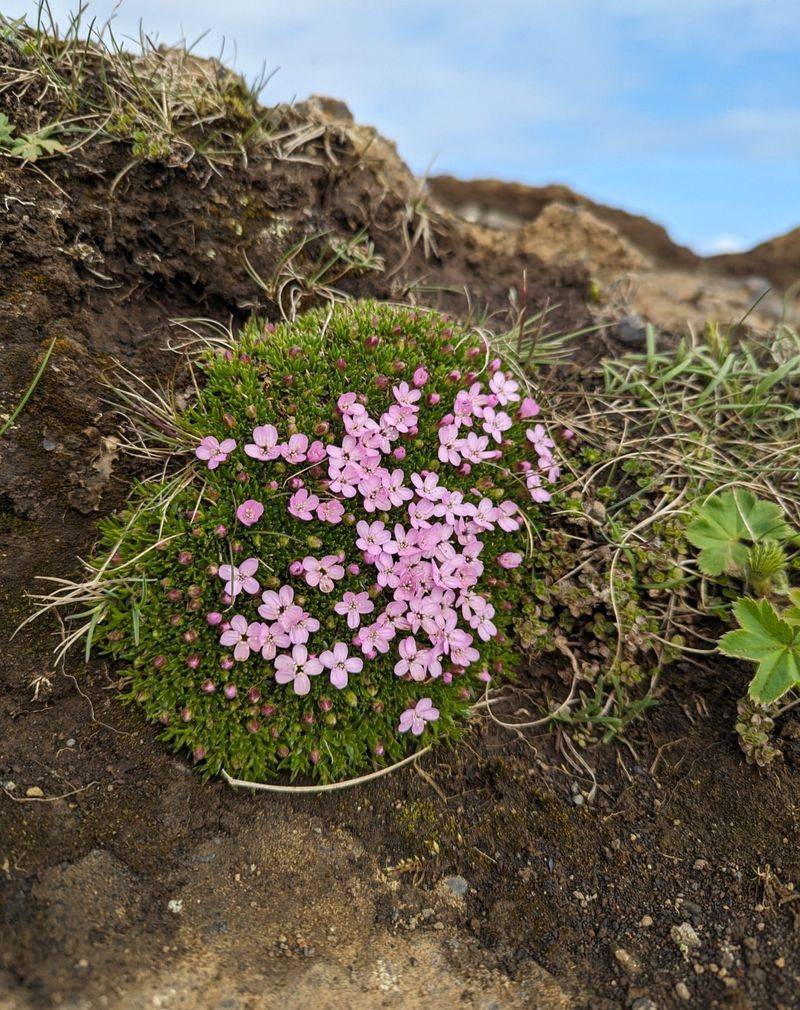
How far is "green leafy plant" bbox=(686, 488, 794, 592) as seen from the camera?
12.1 ft

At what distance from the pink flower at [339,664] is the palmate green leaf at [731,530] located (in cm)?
183

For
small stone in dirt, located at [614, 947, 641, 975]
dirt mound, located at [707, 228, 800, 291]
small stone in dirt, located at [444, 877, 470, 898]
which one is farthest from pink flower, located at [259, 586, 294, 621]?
dirt mound, located at [707, 228, 800, 291]

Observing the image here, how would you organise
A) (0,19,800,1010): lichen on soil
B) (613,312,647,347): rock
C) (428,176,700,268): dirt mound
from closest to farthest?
(0,19,800,1010): lichen on soil
(613,312,647,347): rock
(428,176,700,268): dirt mound

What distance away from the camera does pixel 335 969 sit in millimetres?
2744

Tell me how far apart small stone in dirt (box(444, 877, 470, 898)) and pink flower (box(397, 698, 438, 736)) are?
0.64 meters

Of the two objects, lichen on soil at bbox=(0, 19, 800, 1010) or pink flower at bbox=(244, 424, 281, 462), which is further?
pink flower at bbox=(244, 424, 281, 462)

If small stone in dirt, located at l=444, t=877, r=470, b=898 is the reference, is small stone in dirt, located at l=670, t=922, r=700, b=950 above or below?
above

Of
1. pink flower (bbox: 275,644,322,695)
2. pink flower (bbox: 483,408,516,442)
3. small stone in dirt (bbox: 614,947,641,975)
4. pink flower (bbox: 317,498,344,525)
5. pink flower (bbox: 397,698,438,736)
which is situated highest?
pink flower (bbox: 483,408,516,442)

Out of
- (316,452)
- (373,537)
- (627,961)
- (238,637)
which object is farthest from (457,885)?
(316,452)

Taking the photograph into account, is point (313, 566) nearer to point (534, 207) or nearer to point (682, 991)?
point (682, 991)

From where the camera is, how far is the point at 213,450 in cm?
354

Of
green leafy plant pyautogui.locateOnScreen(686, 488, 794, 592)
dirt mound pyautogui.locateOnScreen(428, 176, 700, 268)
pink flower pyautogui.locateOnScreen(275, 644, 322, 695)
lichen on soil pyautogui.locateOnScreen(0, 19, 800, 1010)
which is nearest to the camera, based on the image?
lichen on soil pyautogui.locateOnScreen(0, 19, 800, 1010)

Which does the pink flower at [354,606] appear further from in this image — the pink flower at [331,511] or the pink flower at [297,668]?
the pink flower at [331,511]

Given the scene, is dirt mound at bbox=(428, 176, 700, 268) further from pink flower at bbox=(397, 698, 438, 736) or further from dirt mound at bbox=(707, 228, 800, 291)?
pink flower at bbox=(397, 698, 438, 736)
